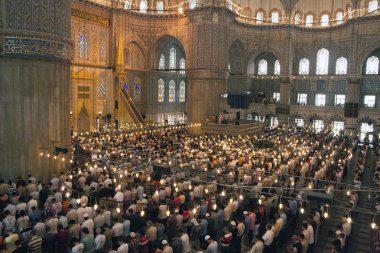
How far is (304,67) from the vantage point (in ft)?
129

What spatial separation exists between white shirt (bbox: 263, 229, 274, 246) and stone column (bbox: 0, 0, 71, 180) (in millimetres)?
10057

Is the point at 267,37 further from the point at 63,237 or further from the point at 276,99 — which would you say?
the point at 63,237

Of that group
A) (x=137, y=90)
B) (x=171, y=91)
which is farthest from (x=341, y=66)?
(x=137, y=90)

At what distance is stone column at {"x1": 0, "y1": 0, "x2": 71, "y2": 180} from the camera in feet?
46.3

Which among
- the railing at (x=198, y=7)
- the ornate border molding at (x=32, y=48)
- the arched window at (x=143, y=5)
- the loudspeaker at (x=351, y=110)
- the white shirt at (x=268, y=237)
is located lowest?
the white shirt at (x=268, y=237)

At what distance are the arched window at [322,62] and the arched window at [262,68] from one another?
5.79m

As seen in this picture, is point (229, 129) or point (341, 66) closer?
point (229, 129)

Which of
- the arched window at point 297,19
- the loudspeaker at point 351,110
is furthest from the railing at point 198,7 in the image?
the loudspeaker at point 351,110

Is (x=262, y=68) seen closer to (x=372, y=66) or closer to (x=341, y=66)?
(x=341, y=66)

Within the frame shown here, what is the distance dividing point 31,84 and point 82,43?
46.9ft

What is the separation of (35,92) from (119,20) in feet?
59.2

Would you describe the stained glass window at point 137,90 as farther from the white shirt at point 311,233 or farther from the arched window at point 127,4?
the white shirt at point 311,233

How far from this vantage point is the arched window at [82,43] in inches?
1088

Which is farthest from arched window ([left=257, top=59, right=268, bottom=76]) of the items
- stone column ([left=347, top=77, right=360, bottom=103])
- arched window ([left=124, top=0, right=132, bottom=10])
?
arched window ([left=124, top=0, right=132, bottom=10])
